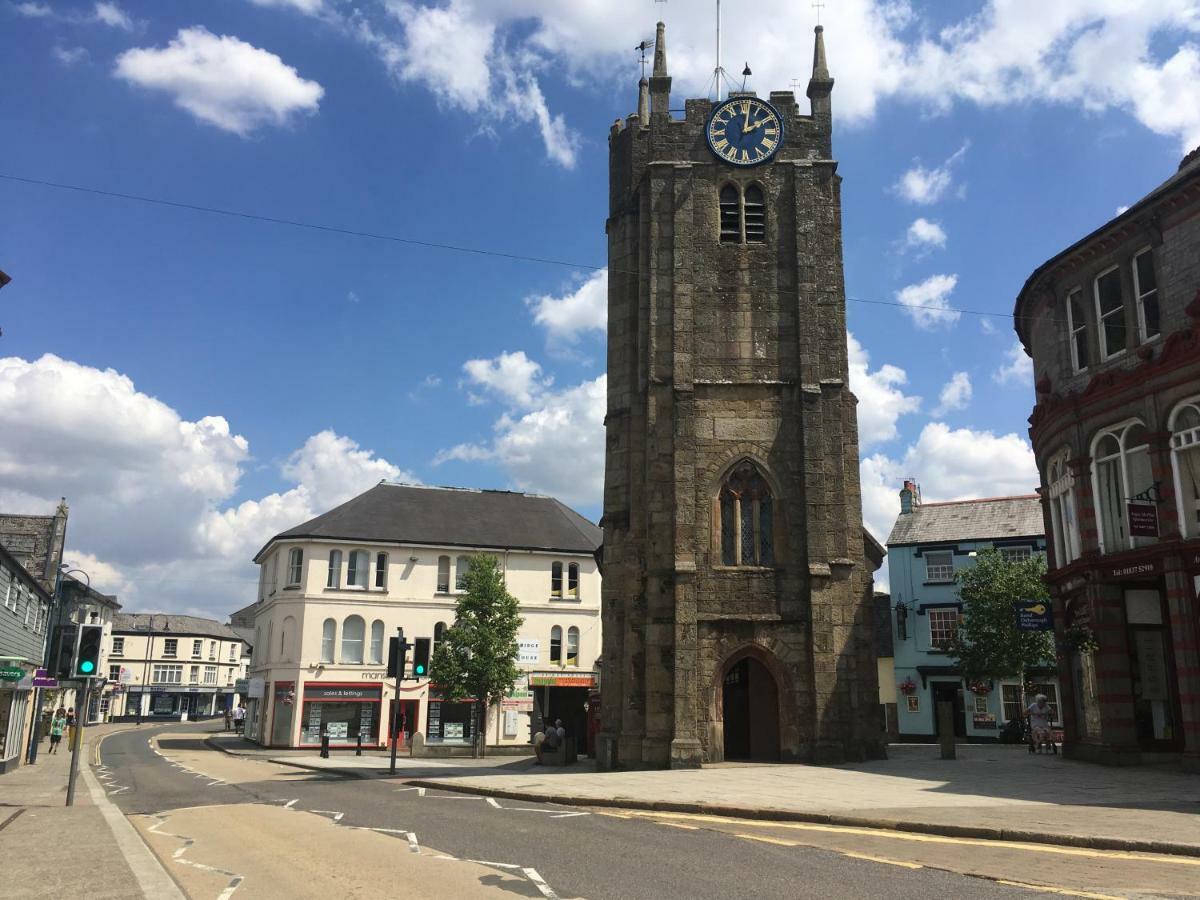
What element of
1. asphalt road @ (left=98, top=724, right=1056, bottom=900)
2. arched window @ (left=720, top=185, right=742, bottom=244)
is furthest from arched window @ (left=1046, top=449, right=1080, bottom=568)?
asphalt road @ (left=98, top=724, right=1056, bottom=900)

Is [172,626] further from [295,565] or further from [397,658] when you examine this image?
[397,658]

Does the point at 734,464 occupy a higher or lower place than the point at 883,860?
higher

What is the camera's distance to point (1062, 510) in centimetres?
2598

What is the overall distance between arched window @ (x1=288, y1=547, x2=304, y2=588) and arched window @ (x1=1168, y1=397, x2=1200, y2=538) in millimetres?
40241

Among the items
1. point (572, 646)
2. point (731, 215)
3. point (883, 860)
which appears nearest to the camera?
point (883, 860)

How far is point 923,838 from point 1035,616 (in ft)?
47.8

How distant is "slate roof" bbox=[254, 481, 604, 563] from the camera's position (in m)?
50.9

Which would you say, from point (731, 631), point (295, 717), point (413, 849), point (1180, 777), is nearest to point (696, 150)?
point (731, 631)

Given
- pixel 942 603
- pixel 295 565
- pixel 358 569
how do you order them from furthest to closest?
pixel 358 569
pixel 295 565
pixel 942 603

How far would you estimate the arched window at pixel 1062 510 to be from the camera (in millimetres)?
24844

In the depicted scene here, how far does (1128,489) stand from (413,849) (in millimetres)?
18739

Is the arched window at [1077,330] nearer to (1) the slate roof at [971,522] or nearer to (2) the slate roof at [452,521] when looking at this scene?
(1) the slate roof at [971,522]

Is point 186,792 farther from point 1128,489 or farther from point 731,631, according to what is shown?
point 1128,489

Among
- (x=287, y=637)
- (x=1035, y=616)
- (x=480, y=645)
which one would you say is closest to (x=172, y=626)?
(x=287, y=637)
